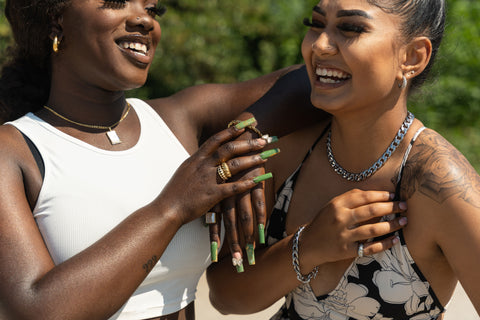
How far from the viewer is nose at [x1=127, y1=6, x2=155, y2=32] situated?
92.7 inches

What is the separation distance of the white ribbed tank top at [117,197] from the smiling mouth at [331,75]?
2.12ft

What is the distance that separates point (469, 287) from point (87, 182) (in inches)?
55.8

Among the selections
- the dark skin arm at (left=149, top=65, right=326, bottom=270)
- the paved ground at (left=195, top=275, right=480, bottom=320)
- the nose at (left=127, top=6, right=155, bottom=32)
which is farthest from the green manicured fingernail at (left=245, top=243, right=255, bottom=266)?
the paved ground at (left=195, top=275, right=480, bottom=320)

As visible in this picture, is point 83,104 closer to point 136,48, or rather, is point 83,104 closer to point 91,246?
point 136,48

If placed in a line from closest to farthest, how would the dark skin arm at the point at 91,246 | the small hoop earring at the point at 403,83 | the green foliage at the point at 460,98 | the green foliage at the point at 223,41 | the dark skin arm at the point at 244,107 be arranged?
the dark skin arm at the point at 91,246 < the small hoop earring at the point at 403,83 < the dark skin arm at the point at 244,107 < the green foliage at the point at 223,41 < the green foliage at the point at 460,98

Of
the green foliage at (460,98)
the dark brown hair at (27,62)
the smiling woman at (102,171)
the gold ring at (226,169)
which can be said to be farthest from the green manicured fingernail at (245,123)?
the green foliage at (460,98)

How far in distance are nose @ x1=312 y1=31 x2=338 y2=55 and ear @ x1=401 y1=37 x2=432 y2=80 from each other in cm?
28

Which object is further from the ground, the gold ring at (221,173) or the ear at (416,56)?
the ear at (416,56)

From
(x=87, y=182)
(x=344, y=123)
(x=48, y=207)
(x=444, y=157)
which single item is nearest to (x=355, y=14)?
(x=344, y=123)

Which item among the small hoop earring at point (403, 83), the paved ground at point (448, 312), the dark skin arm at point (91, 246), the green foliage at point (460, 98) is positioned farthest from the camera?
the green foliage at point (460, 98)

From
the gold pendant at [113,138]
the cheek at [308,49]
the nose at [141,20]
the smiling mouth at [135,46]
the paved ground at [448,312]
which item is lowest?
the paved ground at [448,312]

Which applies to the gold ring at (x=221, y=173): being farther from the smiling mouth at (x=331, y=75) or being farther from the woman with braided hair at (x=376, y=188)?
the smiling mouth at (x=331, y=75)

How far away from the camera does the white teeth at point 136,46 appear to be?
2.35 metres

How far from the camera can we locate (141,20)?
2.37 meters
